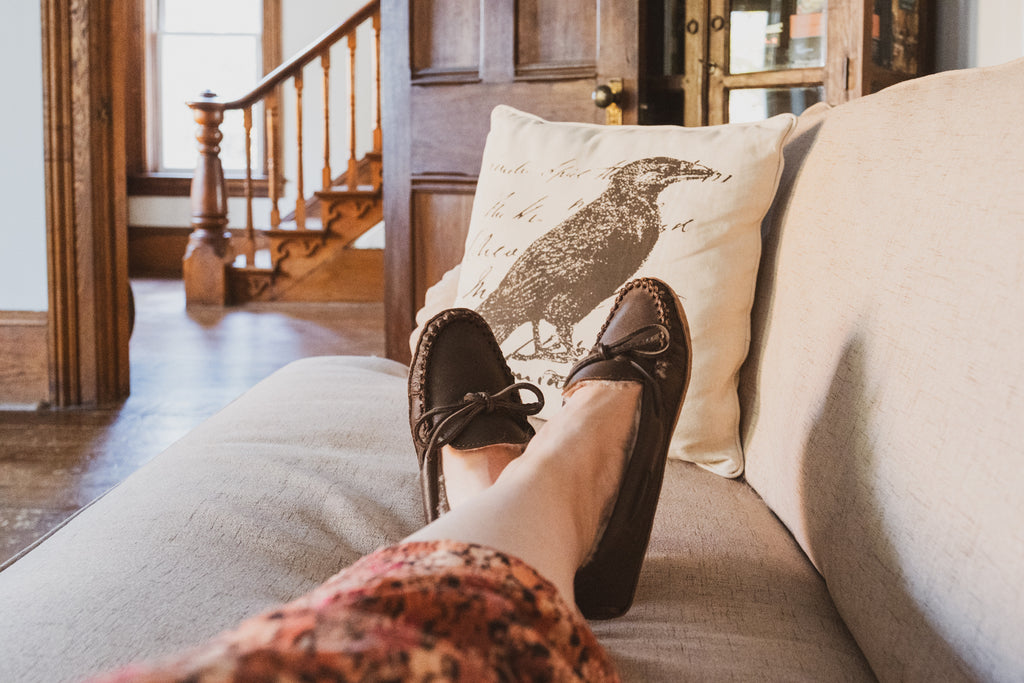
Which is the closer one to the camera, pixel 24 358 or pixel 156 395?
pixel 24 358

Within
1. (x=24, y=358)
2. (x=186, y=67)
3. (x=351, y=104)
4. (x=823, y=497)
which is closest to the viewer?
(x=823, y=497)

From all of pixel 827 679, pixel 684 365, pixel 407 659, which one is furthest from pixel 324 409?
pixel 407 659

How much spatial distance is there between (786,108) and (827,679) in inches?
99.3

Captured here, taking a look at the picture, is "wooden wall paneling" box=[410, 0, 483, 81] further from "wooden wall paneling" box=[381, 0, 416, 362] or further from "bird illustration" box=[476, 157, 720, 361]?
"bird illustration" box=[476, 157, 720, 361]

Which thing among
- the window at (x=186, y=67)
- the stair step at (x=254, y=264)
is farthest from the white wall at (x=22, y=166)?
the window at (x=186, y=67)

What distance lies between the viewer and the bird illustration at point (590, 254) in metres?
1.16

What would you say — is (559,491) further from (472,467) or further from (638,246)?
Answer: (638,246)

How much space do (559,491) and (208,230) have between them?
16.2 feet

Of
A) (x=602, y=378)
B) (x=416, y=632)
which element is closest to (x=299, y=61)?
(x=602, y=378)

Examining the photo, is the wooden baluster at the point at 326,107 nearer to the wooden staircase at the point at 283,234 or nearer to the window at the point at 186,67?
the wooden staircase at the point at 283,234

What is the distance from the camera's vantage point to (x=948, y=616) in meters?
0.57

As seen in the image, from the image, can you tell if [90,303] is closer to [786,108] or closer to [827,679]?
[786,108]

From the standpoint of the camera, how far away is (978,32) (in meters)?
2.69

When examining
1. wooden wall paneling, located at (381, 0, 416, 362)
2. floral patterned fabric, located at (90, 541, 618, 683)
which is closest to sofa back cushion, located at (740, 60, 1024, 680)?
floral patterned fabric, located at (90, 541, 618, 683)
